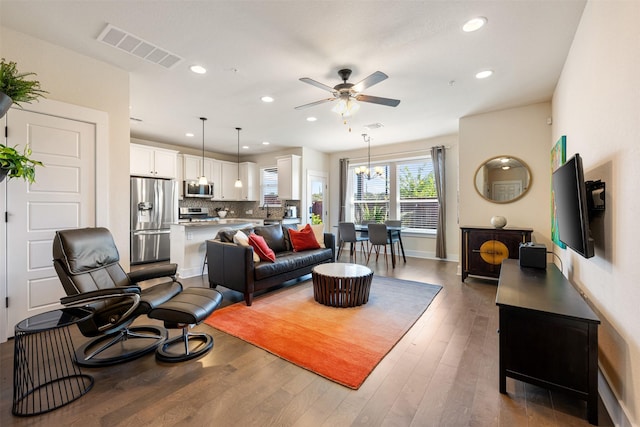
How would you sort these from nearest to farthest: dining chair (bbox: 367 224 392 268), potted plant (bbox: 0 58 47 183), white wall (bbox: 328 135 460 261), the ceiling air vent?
potted plant (bbox: 0 58 47 183)
the ceiling air vent
dining chair (bbox: 367 224 392 268)
white wall (bbox: 328 135 460 261)

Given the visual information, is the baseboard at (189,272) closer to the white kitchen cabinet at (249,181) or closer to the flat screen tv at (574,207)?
the white kitchen cabinet at (249,181)

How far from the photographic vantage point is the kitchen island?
445 centimetres

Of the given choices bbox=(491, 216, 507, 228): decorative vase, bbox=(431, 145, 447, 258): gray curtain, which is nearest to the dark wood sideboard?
bbox=(491, 216, 507, 228): decorative vase

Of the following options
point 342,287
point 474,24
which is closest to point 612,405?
point 342,287

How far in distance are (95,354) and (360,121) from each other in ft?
15.2

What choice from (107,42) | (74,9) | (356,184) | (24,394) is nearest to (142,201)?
(107,42)

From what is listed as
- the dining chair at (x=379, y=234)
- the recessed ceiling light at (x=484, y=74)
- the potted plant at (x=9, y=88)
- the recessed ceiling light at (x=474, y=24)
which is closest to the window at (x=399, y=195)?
the dining chair at (x=379, y=234)

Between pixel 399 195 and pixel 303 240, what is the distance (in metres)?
3.29

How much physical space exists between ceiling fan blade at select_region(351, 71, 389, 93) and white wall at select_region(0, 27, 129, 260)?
2.61m

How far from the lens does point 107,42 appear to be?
2.55m

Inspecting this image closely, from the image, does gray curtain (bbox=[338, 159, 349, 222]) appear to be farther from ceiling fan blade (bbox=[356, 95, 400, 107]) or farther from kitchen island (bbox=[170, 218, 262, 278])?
ceiling fan blade (bbox=[356, 95, 400, 107])

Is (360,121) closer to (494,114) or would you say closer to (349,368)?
(494,114)

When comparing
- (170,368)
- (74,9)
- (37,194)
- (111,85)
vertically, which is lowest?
(170,368)

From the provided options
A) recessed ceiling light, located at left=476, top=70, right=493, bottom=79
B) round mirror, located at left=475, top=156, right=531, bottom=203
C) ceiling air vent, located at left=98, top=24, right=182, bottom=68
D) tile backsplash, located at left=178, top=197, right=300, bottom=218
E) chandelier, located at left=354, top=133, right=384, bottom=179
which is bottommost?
tile backsplash, located at left=178, top=197, right=300, bottom=218
